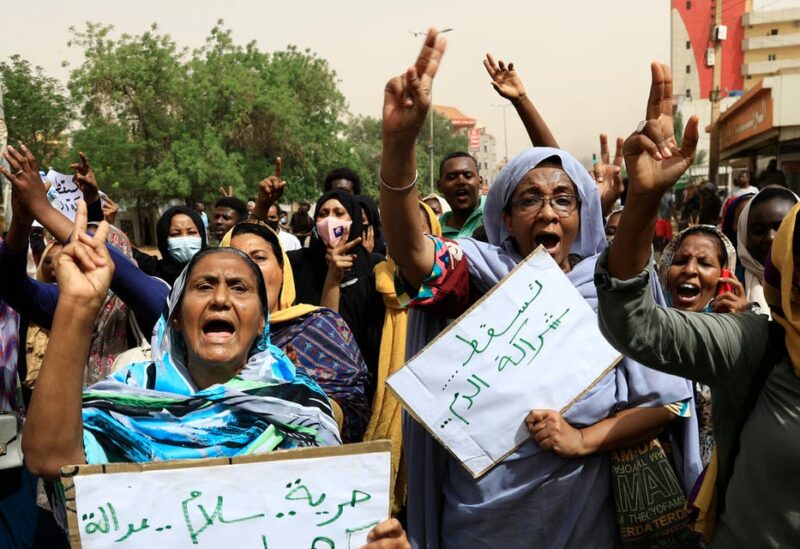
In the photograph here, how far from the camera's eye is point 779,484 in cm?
180

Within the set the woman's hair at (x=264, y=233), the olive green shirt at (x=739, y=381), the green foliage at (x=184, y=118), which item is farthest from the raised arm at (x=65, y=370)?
the green foliage at (x=184, y=118)

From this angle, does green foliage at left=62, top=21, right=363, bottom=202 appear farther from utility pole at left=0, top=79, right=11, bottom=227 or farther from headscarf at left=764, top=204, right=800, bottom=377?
headscarf at left=764, top=204, right=800, bottom=377

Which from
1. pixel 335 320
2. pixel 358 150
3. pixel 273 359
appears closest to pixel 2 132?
pixel 335 320

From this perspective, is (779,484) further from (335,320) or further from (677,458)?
(335,320)

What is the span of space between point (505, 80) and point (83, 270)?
2.36 meters

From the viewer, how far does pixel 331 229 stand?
15.8ft

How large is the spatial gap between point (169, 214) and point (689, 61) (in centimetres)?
8338

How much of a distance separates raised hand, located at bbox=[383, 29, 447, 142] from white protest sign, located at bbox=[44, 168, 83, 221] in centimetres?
331

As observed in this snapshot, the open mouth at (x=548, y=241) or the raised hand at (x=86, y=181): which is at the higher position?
the raised hand at (x=86, y=181)

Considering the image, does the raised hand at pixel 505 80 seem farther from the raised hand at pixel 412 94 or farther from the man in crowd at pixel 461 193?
the man in crowd at pixel 461 193

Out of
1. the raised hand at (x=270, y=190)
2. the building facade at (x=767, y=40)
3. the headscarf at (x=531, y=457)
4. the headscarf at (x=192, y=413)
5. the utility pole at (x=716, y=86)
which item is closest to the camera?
the headscarf at (x=192, y=413)

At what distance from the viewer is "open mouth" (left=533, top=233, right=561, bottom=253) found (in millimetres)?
2500

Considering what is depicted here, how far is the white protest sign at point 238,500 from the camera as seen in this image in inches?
69.8

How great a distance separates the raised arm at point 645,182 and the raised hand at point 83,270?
3.56 ft
